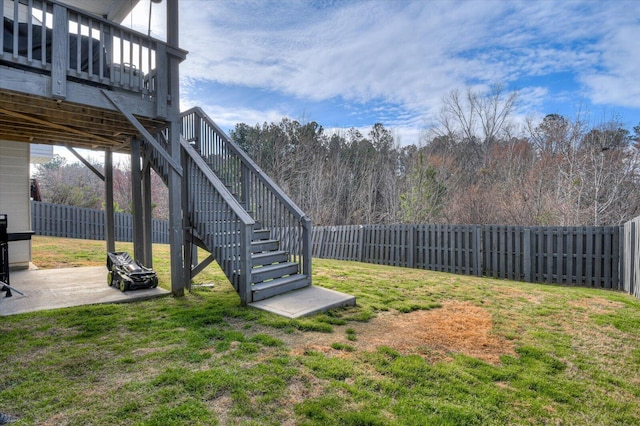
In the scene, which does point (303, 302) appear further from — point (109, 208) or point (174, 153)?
point (109, 208)

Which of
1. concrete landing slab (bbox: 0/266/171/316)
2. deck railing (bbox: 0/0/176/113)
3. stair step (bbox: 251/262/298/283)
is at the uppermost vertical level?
deck railing (bbox: 0/0/176/113)

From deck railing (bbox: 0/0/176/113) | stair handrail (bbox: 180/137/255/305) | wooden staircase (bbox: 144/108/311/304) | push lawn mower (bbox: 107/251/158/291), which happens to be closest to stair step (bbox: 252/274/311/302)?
wooden staircase (bbox: 144/108/311/304)

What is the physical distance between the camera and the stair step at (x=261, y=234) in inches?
Answer: 219

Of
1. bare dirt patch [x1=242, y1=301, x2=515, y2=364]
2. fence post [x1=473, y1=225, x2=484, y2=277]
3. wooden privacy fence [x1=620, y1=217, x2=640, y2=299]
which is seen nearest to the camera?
bare dirt patch [x1=242, y1=301, x2=515, y2=364]

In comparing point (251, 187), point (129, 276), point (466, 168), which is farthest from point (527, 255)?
point (466, 168)

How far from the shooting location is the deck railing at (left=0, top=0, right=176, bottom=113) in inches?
146

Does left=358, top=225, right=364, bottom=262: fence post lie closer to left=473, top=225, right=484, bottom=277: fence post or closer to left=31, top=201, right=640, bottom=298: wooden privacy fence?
left=31, top=201, right=640, bottom=298: wooden privacy fence

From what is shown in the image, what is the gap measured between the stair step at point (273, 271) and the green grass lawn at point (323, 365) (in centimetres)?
50

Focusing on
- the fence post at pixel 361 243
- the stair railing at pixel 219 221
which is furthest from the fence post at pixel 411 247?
the stair railing at pixel 219 221

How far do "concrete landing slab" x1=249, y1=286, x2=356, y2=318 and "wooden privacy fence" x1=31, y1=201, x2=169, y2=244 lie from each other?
1240 cm

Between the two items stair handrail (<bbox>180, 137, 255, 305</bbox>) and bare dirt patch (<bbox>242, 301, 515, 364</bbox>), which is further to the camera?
stair handrail (<bbox>180, 137, 255, 305</bbox>)

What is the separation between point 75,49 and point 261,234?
3455mm

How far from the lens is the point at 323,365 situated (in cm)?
280

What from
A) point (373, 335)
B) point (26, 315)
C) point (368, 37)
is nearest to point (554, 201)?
point (368, 37)
